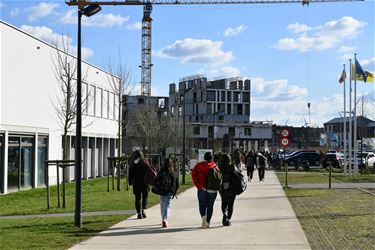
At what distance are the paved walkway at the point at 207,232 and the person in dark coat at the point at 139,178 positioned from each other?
312 millimetres

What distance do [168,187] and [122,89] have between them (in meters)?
27.0

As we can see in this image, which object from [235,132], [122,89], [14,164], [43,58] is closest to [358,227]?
[14,164]

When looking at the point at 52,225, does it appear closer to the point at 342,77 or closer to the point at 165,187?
the point at 165,187

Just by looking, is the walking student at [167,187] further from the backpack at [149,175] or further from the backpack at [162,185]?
the backpack at [149,175]

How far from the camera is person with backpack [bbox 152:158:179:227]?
1264cm

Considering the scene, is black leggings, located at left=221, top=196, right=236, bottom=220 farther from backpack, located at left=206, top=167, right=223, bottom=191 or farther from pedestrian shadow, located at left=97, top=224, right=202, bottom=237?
pedestrian shadow, located at left=97, top=224, right=202, bottom=237

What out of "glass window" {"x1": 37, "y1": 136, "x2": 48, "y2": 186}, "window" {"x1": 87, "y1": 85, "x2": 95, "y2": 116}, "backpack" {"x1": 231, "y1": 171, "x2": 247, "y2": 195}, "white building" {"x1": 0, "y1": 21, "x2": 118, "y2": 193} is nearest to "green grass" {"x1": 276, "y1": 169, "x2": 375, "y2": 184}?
"glass window" {"x1": 37, "y1": 136, "x2": 48, "y2": 186}

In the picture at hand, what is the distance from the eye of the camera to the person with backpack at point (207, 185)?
12.4 metres

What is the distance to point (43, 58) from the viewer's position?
102 ft

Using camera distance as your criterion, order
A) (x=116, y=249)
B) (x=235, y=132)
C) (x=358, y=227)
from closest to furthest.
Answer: (x=116, y=249), (x=358, y=227), (x=235, y=132)

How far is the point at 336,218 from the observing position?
14.2 metres

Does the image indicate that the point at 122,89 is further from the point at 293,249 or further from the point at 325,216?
the point at 293,249

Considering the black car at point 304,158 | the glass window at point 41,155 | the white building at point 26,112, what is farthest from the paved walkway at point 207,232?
the black car at point 304,158

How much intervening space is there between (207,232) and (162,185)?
66.2 inches
